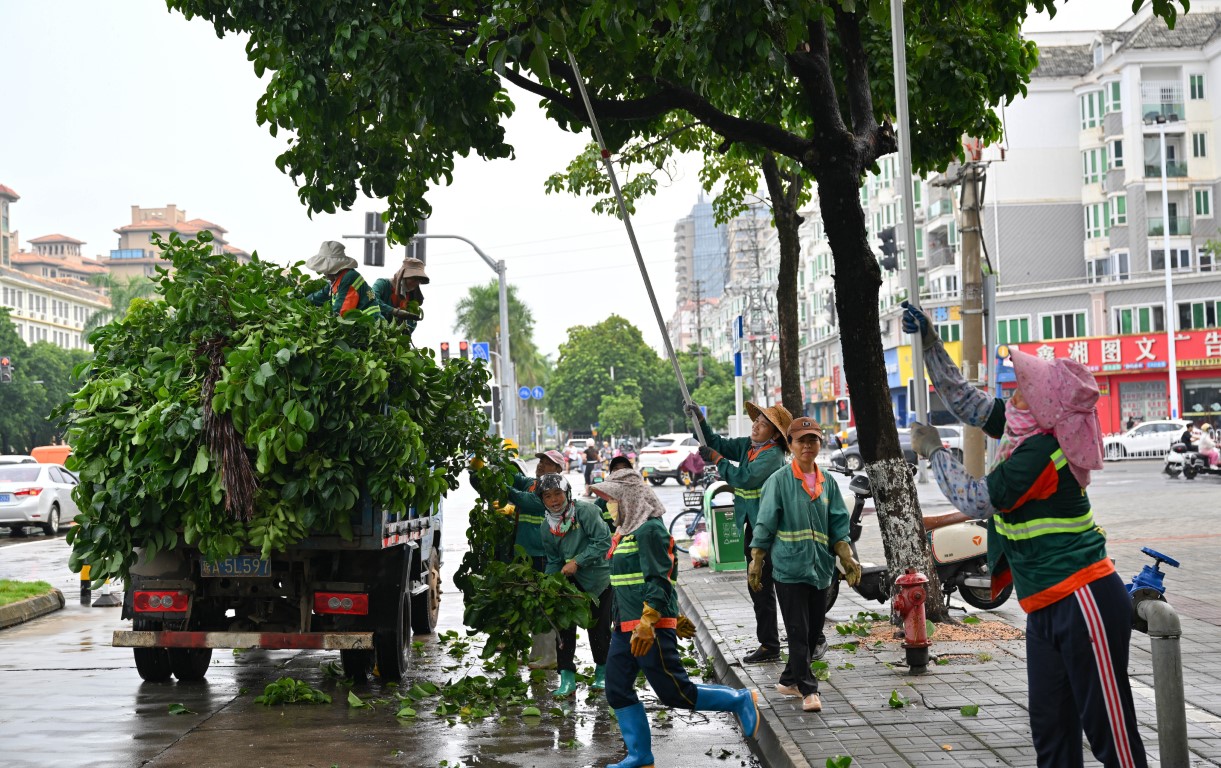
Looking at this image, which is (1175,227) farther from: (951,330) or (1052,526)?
(1052,526)

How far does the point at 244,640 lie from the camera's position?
8.31 metres

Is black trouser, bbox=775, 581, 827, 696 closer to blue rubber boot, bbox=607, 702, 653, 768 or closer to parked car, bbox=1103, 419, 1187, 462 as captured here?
blue rubber boot, bbox=607, 702, 653, 768

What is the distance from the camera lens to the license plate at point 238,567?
827 cm

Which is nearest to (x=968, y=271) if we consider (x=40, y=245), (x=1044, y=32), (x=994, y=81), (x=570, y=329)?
(x=994, y=81)

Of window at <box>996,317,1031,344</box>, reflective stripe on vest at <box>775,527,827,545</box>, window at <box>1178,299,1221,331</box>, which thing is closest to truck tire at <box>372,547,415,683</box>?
reflective stripe on vest at <box>775,527,827,545</box>

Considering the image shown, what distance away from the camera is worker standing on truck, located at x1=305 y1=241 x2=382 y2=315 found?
9.38 m

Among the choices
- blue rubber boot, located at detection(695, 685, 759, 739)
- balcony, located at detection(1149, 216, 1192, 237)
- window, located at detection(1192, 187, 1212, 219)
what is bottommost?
blue rubber boot, located at detection(695, 685, 759, 739)

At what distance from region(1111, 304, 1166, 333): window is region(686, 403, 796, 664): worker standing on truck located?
2030 inches

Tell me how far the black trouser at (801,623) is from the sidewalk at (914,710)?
0.14 meters

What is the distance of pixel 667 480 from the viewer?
1948 inches

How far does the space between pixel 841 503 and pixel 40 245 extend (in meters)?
184

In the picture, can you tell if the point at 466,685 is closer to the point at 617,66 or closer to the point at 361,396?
the point at 361,396

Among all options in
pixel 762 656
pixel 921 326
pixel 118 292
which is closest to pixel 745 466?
pixel 762 656

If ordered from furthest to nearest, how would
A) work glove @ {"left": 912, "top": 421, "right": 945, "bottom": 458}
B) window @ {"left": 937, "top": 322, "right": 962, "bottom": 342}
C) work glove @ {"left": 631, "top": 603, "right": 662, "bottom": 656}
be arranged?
window @ {"left": 937, "top": 322, "right": 962, "bottom": 342} → work glove @ {"left": 631, "top": 603, "right": 662, "bottom": 656} → work glove @ {"left": 912, "top": 421, "right": 945, "bottom": 458}
